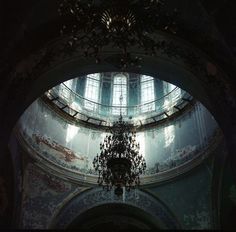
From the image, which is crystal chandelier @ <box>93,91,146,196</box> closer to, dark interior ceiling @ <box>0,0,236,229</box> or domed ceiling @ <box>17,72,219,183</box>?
domed ceiling @ <box>17,72,219,183</box>

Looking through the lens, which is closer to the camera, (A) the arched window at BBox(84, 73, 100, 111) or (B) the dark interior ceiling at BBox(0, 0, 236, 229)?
(B) the dark interior ceiling at BBox(0, 0, 236, 229)

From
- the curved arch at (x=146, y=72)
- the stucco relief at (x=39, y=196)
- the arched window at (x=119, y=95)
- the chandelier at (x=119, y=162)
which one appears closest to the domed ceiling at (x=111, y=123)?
the arched window at (x=119, y=95)

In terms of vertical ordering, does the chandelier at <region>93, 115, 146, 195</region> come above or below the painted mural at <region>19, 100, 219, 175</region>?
below

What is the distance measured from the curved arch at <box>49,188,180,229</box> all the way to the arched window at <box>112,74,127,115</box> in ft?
12.1

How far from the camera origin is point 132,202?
1488 centimetres

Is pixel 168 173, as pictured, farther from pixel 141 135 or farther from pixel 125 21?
pixel 125 21

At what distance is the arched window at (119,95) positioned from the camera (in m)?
16.9

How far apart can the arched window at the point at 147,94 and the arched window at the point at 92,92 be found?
1.99 m

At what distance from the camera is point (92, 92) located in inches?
672

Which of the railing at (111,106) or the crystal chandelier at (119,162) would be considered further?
the railing at (111,106)

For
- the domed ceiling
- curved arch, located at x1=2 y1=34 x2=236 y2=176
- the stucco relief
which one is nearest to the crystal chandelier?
the domed ceiling

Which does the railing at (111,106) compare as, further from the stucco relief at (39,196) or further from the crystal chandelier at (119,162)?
the stucco relief at (39,196)

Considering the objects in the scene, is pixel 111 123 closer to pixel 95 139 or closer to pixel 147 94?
pixel 95 139

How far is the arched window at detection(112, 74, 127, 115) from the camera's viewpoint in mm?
16875
